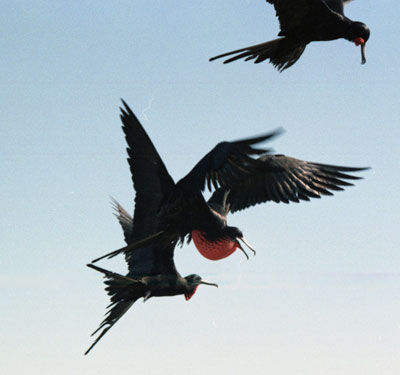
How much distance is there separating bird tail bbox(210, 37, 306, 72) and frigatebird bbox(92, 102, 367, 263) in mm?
1037

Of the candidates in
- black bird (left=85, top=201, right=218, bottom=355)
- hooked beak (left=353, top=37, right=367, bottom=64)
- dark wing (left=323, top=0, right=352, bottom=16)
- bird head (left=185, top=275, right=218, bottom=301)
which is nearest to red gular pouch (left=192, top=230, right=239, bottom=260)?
black bird (left=85, top=201, right=218, bottom=355)

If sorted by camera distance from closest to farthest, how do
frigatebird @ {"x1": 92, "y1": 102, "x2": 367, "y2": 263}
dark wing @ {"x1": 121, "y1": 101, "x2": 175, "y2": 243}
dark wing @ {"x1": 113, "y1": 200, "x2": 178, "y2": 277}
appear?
frigatebird @ {"x1": 92, "y1": 102, "x2": 367, "y2": 263} < dark wing @ {"x1": 121, "y1": 101, "x2": 175, "y2": 243} < dark wing @ {"x1": 113, "y1": 200, "x2": 178, "y2": 277}

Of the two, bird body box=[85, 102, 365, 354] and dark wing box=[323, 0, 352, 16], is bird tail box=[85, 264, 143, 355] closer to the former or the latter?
bird body box=[85, 102, 365, 354]

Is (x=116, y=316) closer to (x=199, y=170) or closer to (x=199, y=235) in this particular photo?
(x=199, y=235)

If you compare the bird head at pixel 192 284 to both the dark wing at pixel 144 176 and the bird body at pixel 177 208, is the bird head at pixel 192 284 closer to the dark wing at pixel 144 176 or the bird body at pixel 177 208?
the bird body at pixel 177 208

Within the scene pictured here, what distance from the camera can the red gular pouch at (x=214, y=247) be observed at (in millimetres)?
6449

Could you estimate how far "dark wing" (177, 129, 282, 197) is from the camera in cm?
532

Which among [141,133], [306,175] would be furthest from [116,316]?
[306,175]

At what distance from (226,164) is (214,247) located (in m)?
1.24

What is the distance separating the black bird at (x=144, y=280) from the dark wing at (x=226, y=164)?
4.39 feet

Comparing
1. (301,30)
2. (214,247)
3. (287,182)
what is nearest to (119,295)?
(214,247)

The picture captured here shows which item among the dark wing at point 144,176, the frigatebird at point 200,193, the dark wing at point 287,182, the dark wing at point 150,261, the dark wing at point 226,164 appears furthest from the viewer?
the dark wing at point 150,261

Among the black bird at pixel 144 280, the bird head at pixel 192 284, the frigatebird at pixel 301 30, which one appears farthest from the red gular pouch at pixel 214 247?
the frigatebird at pixel 301 30

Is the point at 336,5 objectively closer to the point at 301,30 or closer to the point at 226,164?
the point at 301,30
